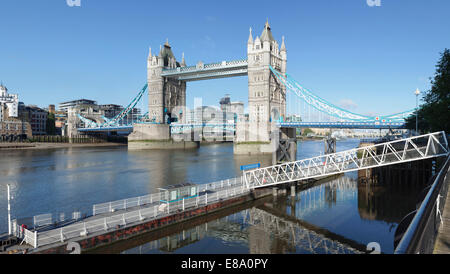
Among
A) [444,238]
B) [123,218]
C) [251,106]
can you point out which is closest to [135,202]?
[123,218]

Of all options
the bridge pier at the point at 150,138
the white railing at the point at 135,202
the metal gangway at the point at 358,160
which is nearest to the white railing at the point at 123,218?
the white railing at the point at 135,202

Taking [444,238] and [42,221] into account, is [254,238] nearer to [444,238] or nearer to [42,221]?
[444,238]

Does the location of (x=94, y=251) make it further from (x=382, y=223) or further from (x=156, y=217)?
(x=382, y=223)

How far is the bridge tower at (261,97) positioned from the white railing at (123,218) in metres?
43.0

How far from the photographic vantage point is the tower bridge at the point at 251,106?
6569cm

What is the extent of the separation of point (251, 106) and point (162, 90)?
33.7 m

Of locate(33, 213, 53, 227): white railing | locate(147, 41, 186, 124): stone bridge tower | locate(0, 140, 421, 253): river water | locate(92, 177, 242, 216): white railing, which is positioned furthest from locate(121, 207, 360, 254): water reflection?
locate(147, 41, 186, 124): stone bridge tower

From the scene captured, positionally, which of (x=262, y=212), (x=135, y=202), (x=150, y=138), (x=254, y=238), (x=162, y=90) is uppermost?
(x=162, y=90)

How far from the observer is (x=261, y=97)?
71.0 meters

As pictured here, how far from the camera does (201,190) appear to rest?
77.5 ft

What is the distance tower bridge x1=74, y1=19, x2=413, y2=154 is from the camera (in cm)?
6569

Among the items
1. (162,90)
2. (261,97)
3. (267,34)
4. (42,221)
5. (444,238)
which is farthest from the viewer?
(162,90)

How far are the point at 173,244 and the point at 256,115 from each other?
5690 cm
